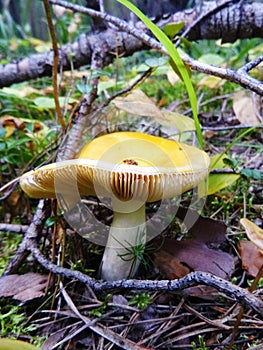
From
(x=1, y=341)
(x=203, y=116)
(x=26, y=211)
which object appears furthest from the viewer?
(x=203, y=116)

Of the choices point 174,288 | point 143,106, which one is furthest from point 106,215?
point 174,288

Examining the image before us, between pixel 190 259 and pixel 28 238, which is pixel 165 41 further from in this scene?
pixel 28 238

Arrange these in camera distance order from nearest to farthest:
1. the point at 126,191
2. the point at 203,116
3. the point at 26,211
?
the point at 126,191
the point at 26,211
the point at 203,116

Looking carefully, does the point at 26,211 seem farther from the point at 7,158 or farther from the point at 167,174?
the point at 167,174

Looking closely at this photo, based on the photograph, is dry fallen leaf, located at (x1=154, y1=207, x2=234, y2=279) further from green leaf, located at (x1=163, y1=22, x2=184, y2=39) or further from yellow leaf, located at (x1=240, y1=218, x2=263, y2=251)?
green leaf, located at (x1=163, y1=22, x2=184, y2=39)

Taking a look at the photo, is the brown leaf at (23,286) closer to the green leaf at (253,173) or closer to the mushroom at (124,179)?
the mushroom at (124,179)

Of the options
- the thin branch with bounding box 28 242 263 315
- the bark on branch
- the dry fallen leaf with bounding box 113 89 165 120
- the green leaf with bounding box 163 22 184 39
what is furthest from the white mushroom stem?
the bark on branch
